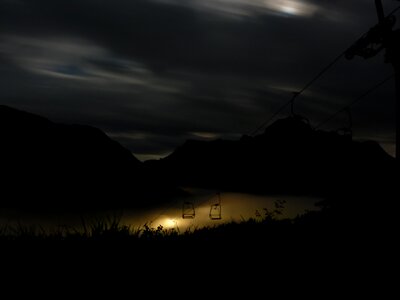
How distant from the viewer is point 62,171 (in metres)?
132

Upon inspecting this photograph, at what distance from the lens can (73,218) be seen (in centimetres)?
12388

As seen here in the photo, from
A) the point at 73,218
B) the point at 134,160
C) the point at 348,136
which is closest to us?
the point at 348,136

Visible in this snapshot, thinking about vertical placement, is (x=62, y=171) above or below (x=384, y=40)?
above

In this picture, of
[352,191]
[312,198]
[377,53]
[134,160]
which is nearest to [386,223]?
[352,191]

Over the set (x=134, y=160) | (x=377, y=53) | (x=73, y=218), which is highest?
(x=134, y=160)

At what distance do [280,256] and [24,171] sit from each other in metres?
130

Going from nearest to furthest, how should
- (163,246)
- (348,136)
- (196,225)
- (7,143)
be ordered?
(163,246)
(196,225)
(348,136)
(7,143)

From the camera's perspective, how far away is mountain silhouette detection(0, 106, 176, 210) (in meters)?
121

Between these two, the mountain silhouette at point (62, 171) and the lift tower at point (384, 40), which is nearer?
the lift tower at point (384, 40)

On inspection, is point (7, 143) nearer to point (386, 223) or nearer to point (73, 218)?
point (73, 218)

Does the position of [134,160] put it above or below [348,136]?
above

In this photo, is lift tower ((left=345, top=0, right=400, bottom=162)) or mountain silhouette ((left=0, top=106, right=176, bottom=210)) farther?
mountain silhouette ((left=0, top=106, right=176, bottom=210))

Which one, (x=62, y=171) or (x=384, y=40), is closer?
(x=384, y=40)

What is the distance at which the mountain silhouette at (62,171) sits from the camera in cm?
12125
